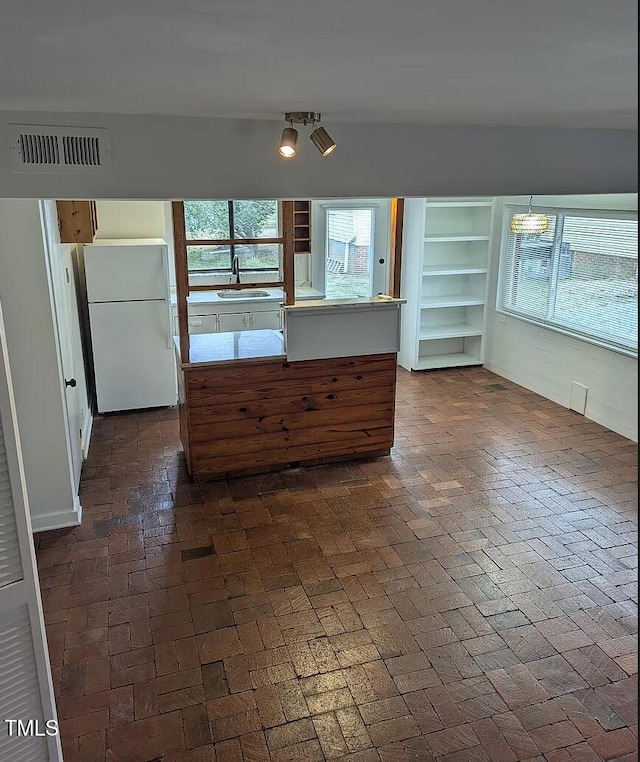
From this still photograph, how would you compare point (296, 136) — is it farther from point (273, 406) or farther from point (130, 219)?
point (130, 219)

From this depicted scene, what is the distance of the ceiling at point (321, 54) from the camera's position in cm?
86

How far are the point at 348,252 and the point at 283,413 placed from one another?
299 cm

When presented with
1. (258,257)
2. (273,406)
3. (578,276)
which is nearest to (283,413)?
(273,406)

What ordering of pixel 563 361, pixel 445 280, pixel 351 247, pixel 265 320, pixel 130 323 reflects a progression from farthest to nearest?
pixel 445 280 < pixel 351 247 < pixel 265 320 < pixel 563 361 < pixel 130 323

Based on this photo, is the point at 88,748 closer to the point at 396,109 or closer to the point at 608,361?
the point at 396,109

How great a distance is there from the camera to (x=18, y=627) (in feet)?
6.32

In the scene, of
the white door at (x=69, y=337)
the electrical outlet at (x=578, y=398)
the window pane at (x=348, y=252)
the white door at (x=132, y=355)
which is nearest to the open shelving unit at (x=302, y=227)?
the window pane at (x=348, y=252)

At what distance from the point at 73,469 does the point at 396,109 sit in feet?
10.1

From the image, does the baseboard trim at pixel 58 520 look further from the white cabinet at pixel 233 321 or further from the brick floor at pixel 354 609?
the white cabinet at pixel 233 321

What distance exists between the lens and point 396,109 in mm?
2141

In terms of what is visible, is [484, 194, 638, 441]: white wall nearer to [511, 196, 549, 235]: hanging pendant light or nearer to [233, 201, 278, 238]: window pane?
[511, 196, 549, 235]: hanging pendant light

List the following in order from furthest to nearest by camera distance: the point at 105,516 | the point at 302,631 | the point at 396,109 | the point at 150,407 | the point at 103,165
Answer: the point at 150,407, the point at 105,516, the point at 302,631, the point at 103,165, the point at 396,109

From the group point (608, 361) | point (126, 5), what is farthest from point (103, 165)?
point (608, 361)

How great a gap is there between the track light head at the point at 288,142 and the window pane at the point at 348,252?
4566mm
